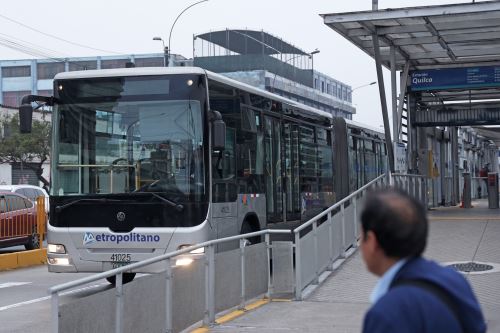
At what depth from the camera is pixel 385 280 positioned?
257 centimetres

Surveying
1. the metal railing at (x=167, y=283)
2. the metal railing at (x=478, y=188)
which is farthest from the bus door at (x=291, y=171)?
the metal railing at (x=478, y=188)

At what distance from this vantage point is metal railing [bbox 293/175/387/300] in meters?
11.2

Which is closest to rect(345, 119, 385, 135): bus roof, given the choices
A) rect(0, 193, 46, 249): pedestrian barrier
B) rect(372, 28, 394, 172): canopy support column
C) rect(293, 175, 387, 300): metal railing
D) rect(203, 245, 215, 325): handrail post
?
rect(372, 28, 394, 172): canopy support column

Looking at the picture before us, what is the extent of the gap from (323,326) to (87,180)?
4.15 meters

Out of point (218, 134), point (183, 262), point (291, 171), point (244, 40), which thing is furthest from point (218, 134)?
point (244, 40)

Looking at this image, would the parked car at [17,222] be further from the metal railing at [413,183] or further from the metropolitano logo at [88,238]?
the metal railing at [413,183]

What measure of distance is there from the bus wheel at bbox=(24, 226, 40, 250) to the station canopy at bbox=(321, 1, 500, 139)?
30.6ft

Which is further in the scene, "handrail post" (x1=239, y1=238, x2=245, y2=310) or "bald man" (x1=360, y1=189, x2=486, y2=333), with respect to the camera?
"handrail post" (x1=239, y1=238, x2=245, y2=310)

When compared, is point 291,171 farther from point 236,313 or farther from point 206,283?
point 206,283

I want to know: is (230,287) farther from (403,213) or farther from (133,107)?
(403,213)

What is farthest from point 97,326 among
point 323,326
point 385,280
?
point 385,280

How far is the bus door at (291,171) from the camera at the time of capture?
14797 mm

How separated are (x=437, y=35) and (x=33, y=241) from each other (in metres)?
11.6

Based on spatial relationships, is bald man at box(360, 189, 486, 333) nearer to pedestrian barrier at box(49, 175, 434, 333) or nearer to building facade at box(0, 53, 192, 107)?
pedestrian barrier at box(49, 175, 434, 333)
